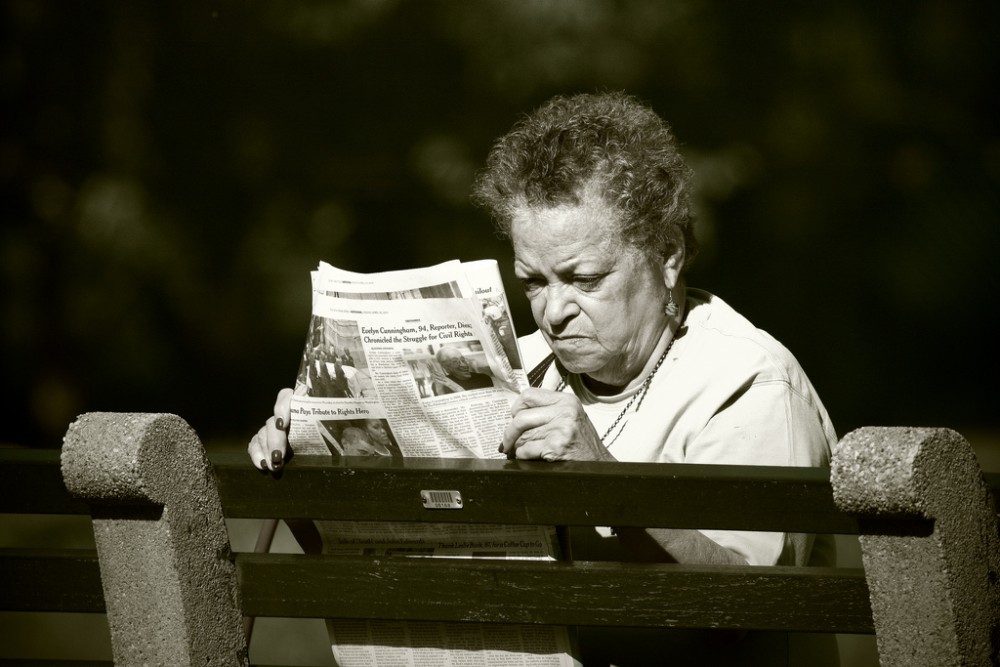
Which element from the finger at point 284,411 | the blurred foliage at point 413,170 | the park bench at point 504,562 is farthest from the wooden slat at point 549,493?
the blurred foliage at point 413,170

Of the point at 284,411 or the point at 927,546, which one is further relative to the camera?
the point at 284,411

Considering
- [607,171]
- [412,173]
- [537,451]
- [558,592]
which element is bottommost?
[558,592]

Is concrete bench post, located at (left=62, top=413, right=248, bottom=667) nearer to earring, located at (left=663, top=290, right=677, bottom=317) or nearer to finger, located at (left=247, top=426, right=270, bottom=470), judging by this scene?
finger, located at (left=247, top=426, right=270, bottom=470)

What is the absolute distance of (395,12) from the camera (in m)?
4.07

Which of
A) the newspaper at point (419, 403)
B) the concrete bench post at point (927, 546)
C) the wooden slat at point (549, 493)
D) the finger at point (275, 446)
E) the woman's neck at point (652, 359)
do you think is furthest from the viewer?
the woman's neck at point (652, 359)

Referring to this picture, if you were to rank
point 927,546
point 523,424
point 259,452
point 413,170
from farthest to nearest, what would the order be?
point 413,170, point 523,424, point 259,452, point 927,546

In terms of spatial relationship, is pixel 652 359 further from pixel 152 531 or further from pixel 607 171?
pixel 152 531

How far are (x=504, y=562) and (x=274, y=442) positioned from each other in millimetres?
346

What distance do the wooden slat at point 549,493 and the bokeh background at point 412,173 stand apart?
2579 millimetres

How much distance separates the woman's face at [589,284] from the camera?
1.91 m

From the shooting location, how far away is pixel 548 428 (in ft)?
Result: 5.13

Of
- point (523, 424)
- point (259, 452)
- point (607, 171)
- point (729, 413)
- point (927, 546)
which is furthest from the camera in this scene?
point (607, 171)

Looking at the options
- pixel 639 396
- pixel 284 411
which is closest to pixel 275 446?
pixel 284 411

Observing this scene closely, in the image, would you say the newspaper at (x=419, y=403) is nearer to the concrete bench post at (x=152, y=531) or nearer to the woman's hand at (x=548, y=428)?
the woman's hand at (x=548, y=428)
